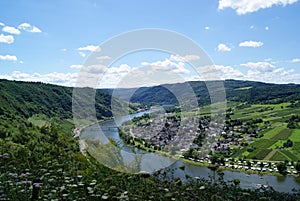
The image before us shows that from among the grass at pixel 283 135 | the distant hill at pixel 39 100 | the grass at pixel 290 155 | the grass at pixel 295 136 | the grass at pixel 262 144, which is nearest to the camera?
the grass at pixel 290 155

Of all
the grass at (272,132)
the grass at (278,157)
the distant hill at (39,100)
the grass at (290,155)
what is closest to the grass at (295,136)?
the grass at (272,132)

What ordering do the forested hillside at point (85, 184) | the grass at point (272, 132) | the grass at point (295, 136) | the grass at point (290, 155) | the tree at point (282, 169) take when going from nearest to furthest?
the forested hillside at point (85, 184) < the tree at point (282, 169) < the grass at point (290, 155) < the grass at point (295, 136) < the grass at point (272, 132)

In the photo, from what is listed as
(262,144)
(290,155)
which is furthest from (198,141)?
(290,155)

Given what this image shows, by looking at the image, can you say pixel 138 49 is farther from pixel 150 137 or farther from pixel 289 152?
pixel 289 152

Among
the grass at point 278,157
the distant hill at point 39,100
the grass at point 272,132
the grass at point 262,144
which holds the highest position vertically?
the distant hill at point 39,100

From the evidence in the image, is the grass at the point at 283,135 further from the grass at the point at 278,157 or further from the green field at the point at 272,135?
the grass at the point at 278,157

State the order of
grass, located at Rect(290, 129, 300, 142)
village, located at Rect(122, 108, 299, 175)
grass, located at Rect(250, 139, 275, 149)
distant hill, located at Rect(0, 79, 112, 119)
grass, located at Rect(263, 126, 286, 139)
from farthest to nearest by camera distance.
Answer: distant hill, located at Rect(0, 79, 112, 119), grass, located at Rect(263, 126, 286, 139), grass, located at Rect(290, 129, 300, 142), grass, located at Rect(250, 139, 275, 149), village, located at Rect(122, 108, 299, 175)

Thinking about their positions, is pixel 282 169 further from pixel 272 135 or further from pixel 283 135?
pixel 272 135

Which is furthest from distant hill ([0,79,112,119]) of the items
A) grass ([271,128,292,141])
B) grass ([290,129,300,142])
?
grass ([290,129,300,142])

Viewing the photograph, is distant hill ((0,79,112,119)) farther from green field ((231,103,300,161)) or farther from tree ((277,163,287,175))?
tree ((277,163,287,175))

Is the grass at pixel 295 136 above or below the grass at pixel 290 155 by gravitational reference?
above
